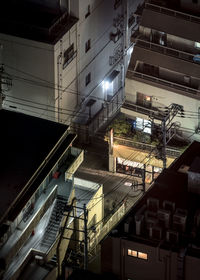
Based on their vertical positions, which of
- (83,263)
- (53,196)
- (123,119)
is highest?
(123,119)

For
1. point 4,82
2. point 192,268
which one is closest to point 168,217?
point 192,268

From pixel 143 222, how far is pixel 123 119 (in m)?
22.0

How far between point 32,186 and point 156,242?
1086 centimetres

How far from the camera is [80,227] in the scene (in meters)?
77.1

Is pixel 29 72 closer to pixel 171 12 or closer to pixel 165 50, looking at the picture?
pixel 165 50

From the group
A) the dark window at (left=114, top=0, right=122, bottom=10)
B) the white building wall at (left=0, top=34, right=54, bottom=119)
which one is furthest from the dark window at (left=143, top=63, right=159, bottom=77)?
the dark window at (left=114, top=0, right=122, bottom=10)

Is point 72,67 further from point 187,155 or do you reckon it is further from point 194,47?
point 187,155

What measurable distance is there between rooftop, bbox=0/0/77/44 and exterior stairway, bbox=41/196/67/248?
15.5 m

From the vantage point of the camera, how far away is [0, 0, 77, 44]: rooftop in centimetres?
8425

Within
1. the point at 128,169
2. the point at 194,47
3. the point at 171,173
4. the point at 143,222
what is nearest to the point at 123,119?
the point at 128,169

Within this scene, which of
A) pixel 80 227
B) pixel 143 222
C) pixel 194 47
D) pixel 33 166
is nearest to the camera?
pixel 143 222

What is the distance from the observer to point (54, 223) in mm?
73375

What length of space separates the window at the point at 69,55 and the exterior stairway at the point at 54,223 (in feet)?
50.8

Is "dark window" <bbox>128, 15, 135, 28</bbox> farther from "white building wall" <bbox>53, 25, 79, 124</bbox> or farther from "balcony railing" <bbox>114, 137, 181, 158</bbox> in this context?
"balcony railing" <bbox>114, 137, 181, 158</bbox>
